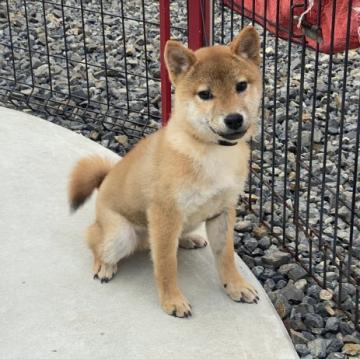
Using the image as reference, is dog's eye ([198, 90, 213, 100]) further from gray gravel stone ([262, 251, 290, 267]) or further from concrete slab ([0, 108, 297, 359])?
gray gravel stone ([262, 251, 290, 267])

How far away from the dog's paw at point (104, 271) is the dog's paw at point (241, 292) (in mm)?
442

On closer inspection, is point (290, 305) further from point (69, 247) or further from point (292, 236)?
point (69, 247)

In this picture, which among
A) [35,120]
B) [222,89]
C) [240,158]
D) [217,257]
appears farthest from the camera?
[35,120]

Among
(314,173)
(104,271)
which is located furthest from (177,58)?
(314,173)

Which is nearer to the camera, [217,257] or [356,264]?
[217,257]

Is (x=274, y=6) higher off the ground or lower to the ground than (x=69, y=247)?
higher

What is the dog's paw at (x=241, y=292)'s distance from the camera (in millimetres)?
2805

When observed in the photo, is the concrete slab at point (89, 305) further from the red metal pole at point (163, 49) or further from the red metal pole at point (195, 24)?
the red metal pole at point (195, 24)

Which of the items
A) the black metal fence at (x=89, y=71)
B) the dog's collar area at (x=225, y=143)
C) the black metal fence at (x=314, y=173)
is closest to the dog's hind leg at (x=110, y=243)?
the dog's collar area at (x=225, y=143)

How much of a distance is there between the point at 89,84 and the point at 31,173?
1473mm

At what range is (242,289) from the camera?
2812 millimetres

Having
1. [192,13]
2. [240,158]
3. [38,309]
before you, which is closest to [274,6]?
[192,13]

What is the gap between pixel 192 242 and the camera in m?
3.15

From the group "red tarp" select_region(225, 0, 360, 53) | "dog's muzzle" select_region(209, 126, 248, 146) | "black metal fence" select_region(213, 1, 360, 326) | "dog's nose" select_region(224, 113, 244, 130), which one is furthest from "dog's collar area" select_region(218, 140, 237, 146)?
"red tarp" select_region(225, 0, 360, 53)
